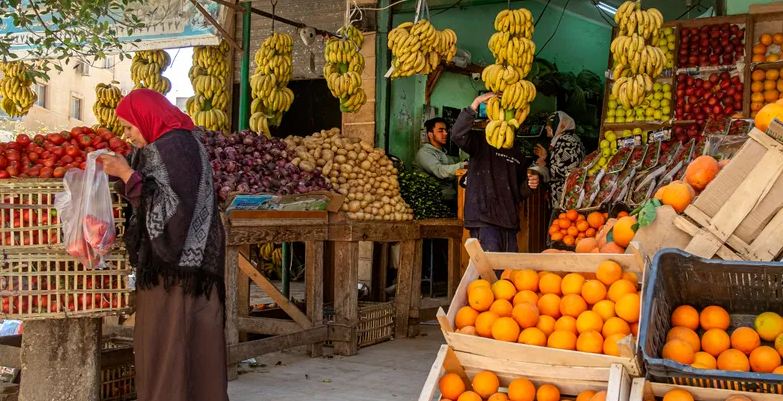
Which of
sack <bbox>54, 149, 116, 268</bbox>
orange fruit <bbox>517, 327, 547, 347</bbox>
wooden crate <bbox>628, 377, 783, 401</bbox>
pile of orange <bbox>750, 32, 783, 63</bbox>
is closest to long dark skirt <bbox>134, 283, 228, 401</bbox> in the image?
sack <bbox>54, 149, 116, 268</bbox>

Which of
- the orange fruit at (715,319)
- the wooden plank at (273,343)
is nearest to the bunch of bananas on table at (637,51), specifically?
the wooden plank at (273,343)

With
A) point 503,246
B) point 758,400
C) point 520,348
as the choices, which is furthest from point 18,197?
point 503,246

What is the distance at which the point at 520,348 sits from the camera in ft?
8.48

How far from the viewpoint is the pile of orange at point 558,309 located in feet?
8.44

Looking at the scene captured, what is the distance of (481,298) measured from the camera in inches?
110

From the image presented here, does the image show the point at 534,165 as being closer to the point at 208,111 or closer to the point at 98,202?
the point at 208,111

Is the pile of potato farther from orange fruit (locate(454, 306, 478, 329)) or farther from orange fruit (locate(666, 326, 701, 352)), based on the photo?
orange fruit (locate(666, 326, 701, 352))

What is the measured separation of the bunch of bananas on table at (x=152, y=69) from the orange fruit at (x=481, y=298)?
574cm

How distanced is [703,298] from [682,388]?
0.51 metres

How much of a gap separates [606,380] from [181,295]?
198 cm

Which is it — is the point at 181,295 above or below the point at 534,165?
below

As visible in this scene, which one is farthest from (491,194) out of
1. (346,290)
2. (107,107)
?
(107,107)

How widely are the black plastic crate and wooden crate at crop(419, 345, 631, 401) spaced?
0.12 meters

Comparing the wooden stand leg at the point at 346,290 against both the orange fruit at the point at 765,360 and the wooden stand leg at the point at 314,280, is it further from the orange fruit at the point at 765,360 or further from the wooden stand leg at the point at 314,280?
the orange fruit at the point at 765,360
